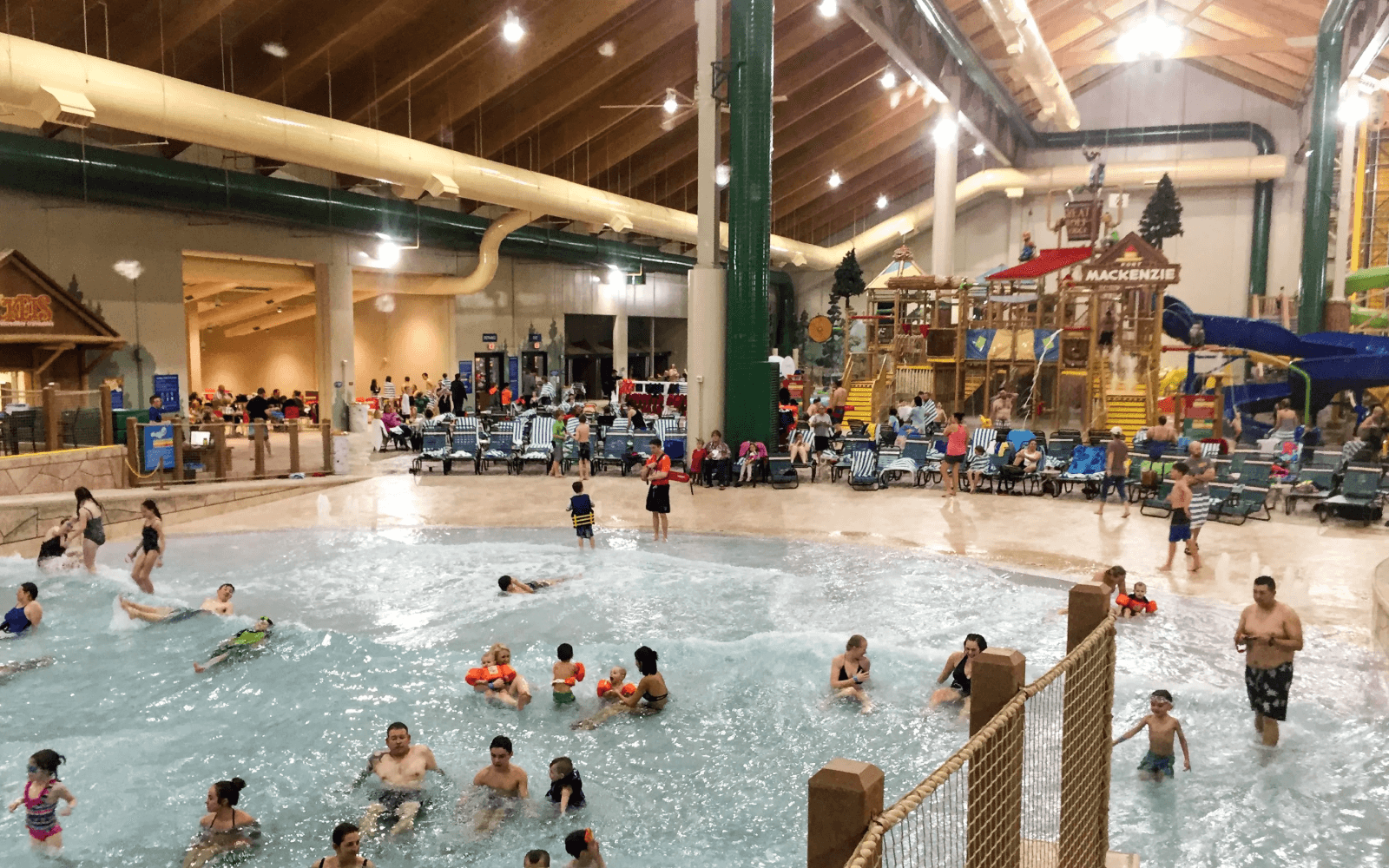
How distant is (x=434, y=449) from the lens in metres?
17.2

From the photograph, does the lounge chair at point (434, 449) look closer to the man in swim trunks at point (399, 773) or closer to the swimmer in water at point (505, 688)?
the swimmer in water at point (505, 688)

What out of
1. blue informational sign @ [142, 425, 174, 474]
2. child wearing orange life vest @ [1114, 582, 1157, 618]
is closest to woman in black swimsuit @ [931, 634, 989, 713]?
child wearing orange life vest @ [1114, 582, 1157, 618]

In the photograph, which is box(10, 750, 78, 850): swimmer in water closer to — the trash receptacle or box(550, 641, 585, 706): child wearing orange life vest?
box(550, 641, 585, 706): child wearing orange life vest

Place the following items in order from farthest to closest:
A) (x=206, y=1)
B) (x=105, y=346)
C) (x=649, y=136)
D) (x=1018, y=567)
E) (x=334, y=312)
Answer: (x=649, y=136), (x=334, y=312), (x=105, y=346), (x=206, y=1), (x=1018, y=567)

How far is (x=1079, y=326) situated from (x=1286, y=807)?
1616 cm

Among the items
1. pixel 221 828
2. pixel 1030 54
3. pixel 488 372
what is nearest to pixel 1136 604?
pixel 221 828

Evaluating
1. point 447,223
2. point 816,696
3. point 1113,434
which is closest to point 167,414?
point 447,223

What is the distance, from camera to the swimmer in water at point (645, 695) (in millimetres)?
7742

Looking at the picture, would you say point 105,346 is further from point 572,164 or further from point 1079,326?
point 1079,326

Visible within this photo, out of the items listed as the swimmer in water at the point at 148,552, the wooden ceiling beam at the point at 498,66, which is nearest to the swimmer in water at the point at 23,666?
the swimmer in water at the point at 148,552

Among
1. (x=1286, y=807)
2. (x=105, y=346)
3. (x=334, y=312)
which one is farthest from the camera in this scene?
(x=334, y=312)

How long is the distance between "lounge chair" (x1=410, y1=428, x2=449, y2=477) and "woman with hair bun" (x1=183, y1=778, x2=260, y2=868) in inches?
443

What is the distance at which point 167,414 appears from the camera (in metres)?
17.1

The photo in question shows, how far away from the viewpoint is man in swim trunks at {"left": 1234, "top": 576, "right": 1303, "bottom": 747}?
20.9 ft
